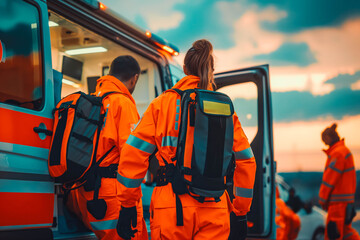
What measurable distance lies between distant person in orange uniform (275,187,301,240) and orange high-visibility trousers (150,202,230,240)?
17.9 feet

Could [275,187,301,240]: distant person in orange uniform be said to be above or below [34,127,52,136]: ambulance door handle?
below

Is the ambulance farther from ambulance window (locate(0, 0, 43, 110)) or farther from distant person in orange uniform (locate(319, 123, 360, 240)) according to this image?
distant person in orange uniform (locate(319, 123, 360, 240))

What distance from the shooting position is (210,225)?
2.22m

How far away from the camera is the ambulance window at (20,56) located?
254 cm

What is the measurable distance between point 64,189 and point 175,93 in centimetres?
121

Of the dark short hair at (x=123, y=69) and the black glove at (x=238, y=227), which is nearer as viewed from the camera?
the black glove at (x=238, y=227)

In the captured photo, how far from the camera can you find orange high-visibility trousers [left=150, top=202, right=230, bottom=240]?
2172mm

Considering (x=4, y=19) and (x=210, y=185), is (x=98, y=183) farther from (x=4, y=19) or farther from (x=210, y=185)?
(x=4, y=19)

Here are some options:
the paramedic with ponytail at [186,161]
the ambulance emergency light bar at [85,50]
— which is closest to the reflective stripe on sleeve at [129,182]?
→ the paramedic with ponytail at [186,161]

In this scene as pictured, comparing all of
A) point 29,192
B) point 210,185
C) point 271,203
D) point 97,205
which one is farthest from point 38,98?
point 271,203

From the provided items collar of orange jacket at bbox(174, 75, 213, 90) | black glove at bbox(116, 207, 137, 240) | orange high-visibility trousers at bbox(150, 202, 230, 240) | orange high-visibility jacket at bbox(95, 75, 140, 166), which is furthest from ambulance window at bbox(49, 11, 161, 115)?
orange high-visibility trousers at bbox(150, 202, 230, 240)

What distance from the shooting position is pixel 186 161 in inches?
87.0

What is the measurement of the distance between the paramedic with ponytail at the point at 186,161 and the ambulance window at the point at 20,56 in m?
0.85

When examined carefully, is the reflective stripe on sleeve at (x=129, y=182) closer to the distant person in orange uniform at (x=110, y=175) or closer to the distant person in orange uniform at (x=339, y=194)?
the distant person in orange uniform at (x=110, y=175)
